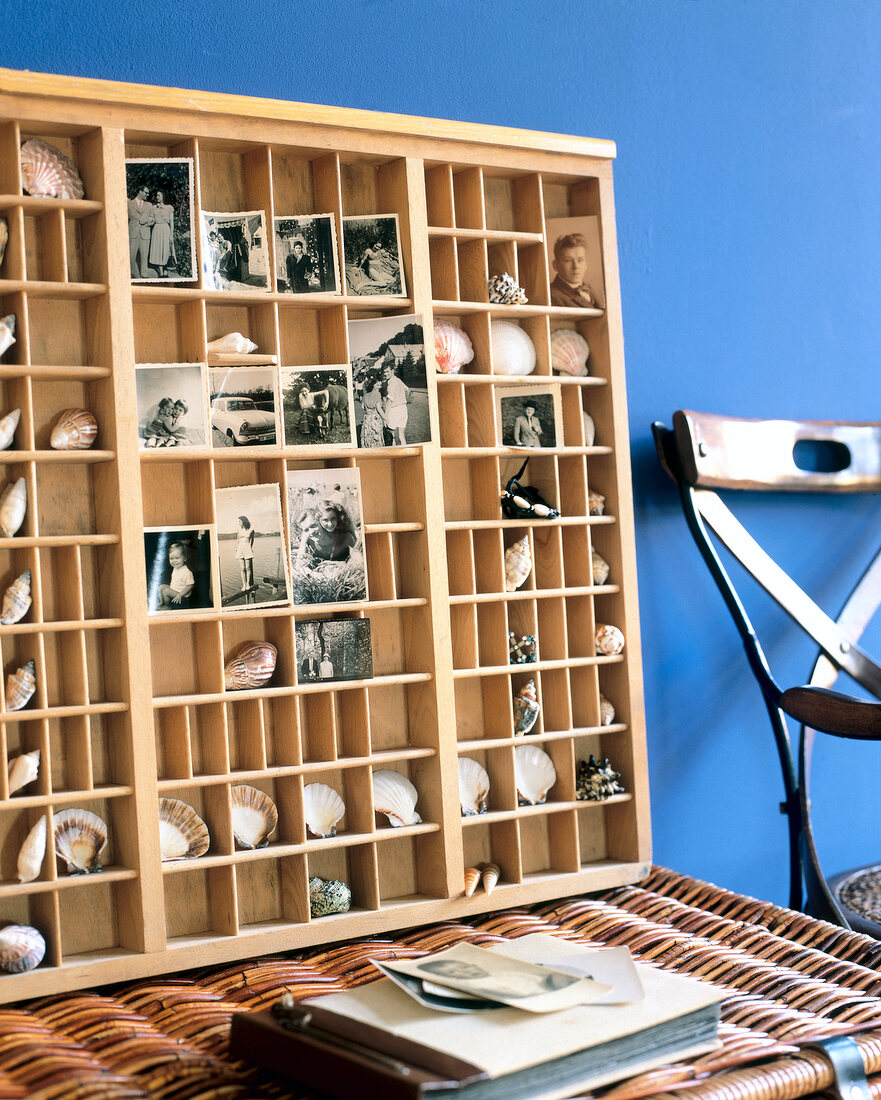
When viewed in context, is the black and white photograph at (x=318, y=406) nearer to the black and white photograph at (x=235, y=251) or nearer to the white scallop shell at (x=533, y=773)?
the black and white photograph at (x=235, y=251)

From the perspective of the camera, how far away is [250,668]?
5.56 feet

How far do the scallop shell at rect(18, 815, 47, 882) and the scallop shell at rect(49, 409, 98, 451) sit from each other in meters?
0.52

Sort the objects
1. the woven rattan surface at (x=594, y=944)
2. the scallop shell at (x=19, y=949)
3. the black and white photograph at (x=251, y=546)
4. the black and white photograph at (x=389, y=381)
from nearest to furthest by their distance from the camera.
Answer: the woven rattan surface at (x=594, y=944), the scallop shell at (x=19, y=949), the black and white photograph at (x=251, y=546), the black and white photograph at (x=389, y=381)

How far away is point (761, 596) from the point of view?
2.37 metres

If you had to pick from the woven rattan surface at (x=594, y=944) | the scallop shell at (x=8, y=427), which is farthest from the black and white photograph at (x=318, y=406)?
the woven rattan surface at (x=594, y=944)

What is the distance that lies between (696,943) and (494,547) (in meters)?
0.69

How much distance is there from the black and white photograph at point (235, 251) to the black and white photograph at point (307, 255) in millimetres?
30

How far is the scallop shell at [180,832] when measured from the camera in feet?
5.34

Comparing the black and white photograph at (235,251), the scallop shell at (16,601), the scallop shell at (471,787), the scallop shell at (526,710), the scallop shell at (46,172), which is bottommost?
the scallop shell at (471,787)

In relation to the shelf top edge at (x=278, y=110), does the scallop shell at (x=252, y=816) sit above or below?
below

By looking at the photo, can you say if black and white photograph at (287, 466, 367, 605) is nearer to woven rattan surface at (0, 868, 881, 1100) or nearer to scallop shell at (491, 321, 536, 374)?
scallop shell at (491, 321, 536, 374)

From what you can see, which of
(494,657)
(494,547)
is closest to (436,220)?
(494,547)

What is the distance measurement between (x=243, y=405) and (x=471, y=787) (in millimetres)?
724

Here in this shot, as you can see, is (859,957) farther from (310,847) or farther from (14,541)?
(14,541)
